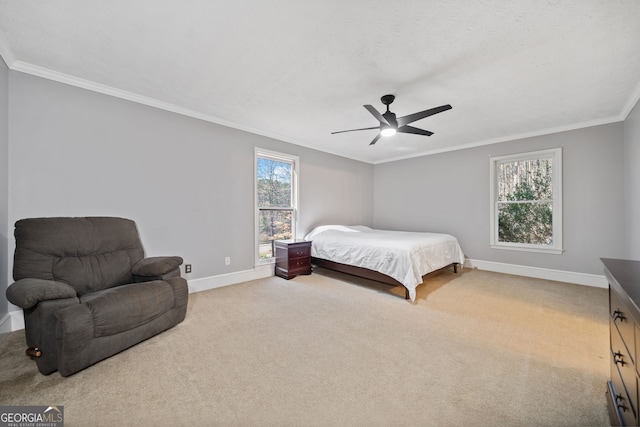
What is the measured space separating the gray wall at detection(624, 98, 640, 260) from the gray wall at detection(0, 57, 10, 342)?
21.5 ft

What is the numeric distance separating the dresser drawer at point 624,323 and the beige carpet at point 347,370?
0.60 meters

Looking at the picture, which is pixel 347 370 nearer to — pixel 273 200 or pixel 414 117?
pixel 414 117

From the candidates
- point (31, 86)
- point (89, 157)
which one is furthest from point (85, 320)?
point (31, 86)

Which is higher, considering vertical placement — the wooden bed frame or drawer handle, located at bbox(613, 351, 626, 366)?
drawer handle, located at bbox(613, 351, 626, 366)

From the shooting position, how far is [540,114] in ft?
11.3

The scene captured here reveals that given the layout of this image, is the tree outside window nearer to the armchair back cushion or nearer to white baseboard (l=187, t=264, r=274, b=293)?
white baseboard (l=187, t=264, r=274, b=293)

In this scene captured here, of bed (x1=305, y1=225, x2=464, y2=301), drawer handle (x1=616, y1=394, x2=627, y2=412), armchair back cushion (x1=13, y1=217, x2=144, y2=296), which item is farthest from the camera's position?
bed (x1=305, y1=225, x2=464, y2=301)

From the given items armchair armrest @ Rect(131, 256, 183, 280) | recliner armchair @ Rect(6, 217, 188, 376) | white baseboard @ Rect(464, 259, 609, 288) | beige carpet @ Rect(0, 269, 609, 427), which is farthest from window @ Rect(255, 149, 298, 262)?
white baseboard @ Rect(464, 259, 609, 288)

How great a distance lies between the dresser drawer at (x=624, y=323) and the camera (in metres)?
0.98

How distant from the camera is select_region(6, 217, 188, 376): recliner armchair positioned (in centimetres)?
164

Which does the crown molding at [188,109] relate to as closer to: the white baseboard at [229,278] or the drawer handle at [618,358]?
the white baseboard at [229,278]

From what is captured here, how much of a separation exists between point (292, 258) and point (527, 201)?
4.17 meters

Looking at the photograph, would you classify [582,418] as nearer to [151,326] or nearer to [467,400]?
[467,400]

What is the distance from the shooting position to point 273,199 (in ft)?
14.6
